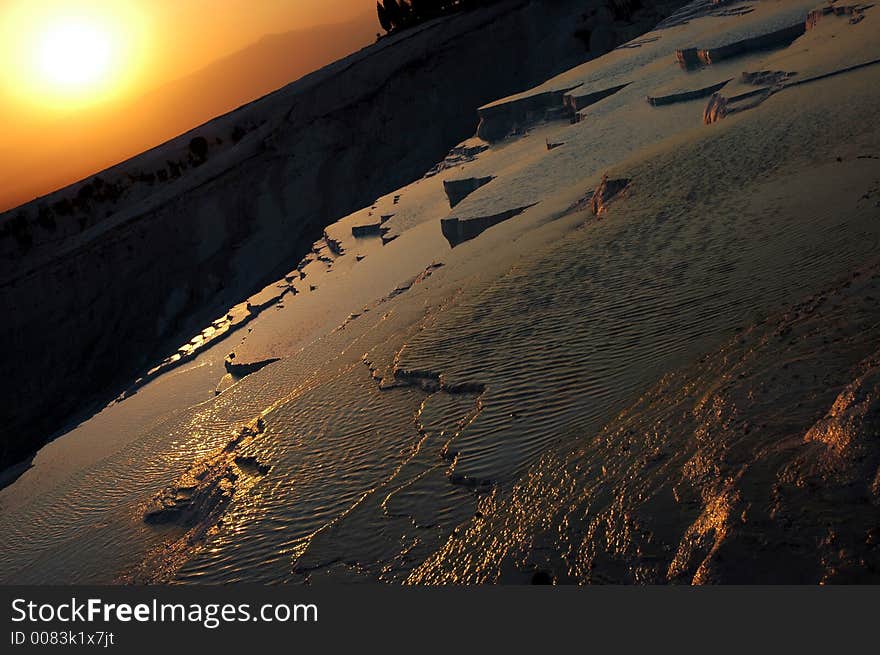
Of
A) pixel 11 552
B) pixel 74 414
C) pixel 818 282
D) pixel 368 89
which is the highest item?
pixel 368 89

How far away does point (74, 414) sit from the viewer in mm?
20719

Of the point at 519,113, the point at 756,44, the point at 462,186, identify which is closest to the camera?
the point at 756,44

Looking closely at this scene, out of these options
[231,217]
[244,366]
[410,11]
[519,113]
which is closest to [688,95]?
[519,113]

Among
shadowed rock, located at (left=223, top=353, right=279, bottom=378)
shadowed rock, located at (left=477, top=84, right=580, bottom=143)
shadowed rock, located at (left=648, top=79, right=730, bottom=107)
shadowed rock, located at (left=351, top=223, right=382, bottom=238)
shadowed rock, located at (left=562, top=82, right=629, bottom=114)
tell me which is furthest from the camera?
shadowed rock, located at (left=477, top=84, right=580, bottom=143)

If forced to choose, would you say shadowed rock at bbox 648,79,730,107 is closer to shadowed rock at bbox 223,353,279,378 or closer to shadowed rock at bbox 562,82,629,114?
shadowed rock at bbox 562,82,629,114

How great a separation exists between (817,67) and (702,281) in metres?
4.45

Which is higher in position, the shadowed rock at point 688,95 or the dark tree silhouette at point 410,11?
the dark tree silhouette at point 410,11

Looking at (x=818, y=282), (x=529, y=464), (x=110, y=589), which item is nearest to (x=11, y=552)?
(x=110, y=589)

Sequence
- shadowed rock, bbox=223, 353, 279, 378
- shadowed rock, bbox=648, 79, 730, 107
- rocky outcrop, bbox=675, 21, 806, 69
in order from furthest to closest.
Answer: rocky outcrop, bbox=675, 21, 806, 69 → shadowed rock, bbox=648, 79, 730, 107 → shadowed rock, bbox=223, 353, 279, 378

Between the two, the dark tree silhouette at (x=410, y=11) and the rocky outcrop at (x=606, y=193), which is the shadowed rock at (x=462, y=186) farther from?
the dark tree silhouette at (x=410, y=11)

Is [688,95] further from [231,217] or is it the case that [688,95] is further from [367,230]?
[231,217]

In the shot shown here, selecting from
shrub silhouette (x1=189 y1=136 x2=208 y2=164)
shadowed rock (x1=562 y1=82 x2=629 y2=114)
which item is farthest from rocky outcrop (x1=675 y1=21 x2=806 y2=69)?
shrub silhouette (x1=189 y1=136 x2=208 y2=164)

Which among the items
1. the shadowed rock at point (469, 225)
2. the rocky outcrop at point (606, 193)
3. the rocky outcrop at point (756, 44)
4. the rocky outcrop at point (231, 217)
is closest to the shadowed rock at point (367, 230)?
the shadowed rock at point (469, 225)

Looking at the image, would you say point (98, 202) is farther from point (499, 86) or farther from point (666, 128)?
point (666, 128)
